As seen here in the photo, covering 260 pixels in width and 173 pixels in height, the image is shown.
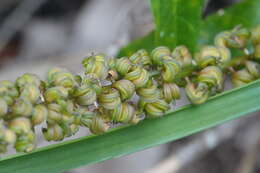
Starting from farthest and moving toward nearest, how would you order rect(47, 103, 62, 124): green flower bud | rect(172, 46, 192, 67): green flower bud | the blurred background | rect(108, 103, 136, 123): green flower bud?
the blurred background, rect(172, 46, 192, 67): green flower bud, rect(108, 103, 136, 123): green flower bud, rect(47, 103, 62, 124): green flower bud

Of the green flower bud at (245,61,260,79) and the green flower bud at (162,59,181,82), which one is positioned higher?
the green flower bud at (162,59,181,82)

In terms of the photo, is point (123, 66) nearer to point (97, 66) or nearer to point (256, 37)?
point (97, 66)

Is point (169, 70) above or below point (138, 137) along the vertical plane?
above

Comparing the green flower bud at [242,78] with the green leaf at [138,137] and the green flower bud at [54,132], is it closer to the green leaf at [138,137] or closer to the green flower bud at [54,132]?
the green leaf at [138,137]

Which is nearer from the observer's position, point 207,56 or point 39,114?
point 39,114

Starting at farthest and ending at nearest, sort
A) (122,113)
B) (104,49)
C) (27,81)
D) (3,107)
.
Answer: (104,49) → (122,113) → (27,81) → (3,107)

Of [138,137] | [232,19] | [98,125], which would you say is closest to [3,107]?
[98,125]

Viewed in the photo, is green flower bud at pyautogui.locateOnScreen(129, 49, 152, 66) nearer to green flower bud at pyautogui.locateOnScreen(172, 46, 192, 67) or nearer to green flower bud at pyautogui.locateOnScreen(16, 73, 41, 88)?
green flower bud at pyautogui.locateOnScreen(172, 46, 192, 67)

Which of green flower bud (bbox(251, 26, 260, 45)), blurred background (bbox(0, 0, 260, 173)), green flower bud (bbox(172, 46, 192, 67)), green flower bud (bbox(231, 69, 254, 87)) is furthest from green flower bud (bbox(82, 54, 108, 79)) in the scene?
blurred background (bbox(0, 0, 260, 173))
